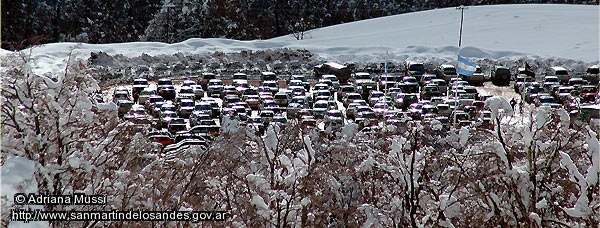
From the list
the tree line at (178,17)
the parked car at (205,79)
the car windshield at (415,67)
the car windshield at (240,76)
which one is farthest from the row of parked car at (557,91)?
the tree line at (178,17)

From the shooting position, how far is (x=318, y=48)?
4728cm

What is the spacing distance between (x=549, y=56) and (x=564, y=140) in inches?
1278

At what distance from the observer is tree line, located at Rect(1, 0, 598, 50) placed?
65875 millimetres

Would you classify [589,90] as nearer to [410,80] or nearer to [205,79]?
[410,80]

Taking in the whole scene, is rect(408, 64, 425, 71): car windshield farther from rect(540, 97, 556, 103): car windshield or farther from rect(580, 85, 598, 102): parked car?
rect(540, 97, 556, 103): car windshield

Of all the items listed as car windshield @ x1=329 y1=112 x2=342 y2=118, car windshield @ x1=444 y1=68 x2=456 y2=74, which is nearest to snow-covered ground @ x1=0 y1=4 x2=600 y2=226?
car windshield @ x1=444 y1=68 x2=456 y2=74

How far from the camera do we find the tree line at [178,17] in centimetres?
6588

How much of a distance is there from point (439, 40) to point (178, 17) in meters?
25.1

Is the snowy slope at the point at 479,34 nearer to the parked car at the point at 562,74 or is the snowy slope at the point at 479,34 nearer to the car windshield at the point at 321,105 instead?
the parked car at the point at 562,74

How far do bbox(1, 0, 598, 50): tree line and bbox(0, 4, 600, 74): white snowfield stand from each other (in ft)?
23.7

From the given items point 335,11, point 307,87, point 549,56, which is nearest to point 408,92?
point 307,87

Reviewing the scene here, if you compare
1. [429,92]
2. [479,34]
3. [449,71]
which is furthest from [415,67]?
[479,34]

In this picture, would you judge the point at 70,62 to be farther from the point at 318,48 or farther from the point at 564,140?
the point at 318,48

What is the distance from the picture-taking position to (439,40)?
51.8 m
